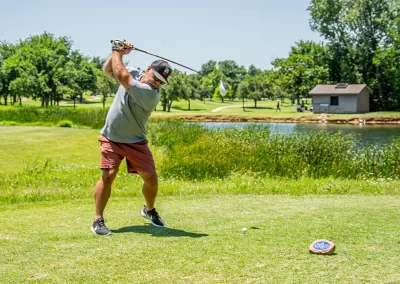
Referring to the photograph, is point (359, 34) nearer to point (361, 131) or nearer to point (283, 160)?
point (361, 131)

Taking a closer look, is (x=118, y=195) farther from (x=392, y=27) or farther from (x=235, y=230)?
(x=392, y=27)

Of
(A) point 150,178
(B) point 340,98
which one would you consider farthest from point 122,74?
(B) point 340,98

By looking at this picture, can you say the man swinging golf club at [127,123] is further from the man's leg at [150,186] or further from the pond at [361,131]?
the pond at [361,131]

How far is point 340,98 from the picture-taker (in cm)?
6325

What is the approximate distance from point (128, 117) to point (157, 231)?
128 cm

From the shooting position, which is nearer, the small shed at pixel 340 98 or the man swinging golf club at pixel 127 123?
the man swinging golf club at pixel 127 123

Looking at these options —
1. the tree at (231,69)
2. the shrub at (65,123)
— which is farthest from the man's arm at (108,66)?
the tree at (231,69)

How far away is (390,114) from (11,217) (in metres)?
56.6

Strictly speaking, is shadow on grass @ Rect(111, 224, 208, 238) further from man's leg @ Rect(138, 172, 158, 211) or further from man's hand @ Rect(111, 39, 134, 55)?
man's hand @ Rect(111, 39, 134, 55)

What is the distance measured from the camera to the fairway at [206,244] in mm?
4180

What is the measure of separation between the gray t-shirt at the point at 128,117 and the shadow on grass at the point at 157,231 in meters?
0.98

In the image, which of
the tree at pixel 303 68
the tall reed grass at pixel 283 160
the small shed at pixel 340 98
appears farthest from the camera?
the tree at pixel 303 68

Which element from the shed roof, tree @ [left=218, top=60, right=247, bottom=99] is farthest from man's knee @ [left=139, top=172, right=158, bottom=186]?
tree @ [left=218, top=60, right=247, bottom=99]

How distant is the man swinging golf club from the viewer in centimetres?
566
